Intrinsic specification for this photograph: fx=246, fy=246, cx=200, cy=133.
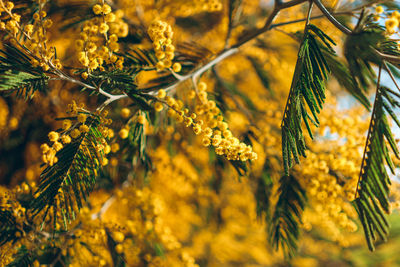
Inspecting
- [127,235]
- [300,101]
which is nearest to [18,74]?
[300,101]

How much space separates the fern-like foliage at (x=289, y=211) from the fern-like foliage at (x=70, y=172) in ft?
3.25

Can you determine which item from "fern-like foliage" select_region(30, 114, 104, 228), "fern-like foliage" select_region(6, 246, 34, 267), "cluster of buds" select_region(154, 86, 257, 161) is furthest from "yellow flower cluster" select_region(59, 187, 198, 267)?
"cluster of buds" select_region(154, 86, 257, 161)

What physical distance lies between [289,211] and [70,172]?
1.11 m

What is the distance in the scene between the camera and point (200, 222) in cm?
319

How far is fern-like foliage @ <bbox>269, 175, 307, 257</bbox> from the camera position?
1359 millimetres

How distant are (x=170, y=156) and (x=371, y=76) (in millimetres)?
1345

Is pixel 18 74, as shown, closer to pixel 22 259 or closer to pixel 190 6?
pixel 22 259

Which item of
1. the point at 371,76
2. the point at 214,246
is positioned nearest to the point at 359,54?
the point at 371,76

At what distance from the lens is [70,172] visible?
89 centimetres

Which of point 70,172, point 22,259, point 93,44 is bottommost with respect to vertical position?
point 22,259

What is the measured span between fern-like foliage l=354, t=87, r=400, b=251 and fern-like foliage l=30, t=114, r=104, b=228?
100cm

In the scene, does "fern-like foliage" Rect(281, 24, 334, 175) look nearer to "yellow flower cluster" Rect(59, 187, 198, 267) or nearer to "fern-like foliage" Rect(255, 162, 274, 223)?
"fern-like foliage" Rect(255, 162, 274, 223)

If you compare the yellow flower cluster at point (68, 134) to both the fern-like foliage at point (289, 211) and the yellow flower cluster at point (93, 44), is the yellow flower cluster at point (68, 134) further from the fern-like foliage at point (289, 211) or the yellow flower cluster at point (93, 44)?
the fern-like foliage at point (289, 211)

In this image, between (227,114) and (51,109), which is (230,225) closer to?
(227,114)
